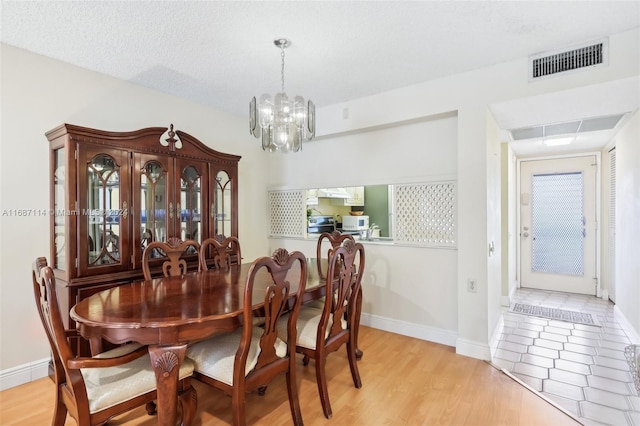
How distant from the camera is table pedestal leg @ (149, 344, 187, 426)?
1462mm

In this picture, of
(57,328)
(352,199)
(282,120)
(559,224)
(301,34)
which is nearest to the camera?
(57,328)

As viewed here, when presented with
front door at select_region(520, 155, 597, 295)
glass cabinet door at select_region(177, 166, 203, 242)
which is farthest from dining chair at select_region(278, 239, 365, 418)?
front door at select_region(520, 155, 597, 295)

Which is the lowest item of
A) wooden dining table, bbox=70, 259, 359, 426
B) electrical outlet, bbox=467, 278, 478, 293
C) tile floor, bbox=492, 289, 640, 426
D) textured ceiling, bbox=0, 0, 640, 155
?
tile floor, bbox=492, 289, 640, 426

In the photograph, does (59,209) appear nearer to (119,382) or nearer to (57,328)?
(57,328)

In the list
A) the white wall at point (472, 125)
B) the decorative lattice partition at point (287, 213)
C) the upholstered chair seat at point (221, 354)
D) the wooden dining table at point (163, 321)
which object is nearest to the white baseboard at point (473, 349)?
the white wall at point (472, 125)

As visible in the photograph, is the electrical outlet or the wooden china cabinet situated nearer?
the wooden china cabinet

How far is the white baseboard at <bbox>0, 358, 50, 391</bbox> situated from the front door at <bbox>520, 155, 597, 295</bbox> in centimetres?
612

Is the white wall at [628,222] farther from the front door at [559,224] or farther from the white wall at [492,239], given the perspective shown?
the white wall at [492,239]

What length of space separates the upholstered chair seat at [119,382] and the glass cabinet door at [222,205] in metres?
1.82

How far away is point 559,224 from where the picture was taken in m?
5.06

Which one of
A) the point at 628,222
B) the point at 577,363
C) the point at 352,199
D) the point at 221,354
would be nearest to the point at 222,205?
the point at 221,354

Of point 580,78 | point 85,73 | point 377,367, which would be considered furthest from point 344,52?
point 377,367

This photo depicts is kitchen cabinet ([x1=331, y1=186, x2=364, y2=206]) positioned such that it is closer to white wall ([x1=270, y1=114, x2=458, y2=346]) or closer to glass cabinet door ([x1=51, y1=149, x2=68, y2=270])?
white wall ([x1=270, y1=114, x2=458, y2=346])

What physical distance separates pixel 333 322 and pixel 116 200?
1.93 m
